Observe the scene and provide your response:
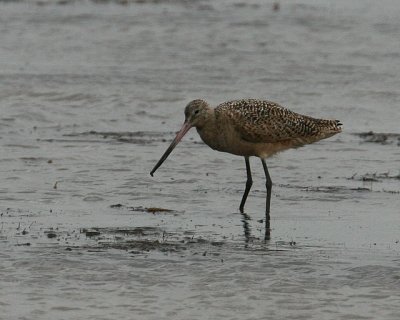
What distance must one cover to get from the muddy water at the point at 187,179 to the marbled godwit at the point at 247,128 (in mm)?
482

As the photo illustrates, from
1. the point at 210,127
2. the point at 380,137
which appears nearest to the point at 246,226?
the point at 210,127

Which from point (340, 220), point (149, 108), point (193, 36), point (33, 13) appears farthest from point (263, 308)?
point (33, 13)

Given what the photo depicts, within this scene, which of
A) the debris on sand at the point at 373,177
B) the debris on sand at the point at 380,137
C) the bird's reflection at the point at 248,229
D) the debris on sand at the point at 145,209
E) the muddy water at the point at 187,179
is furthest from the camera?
the debris on sand at the point at 380,137

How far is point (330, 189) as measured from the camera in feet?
37.8

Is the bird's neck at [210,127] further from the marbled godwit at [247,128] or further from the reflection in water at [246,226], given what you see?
the reflection in water at [246,226]

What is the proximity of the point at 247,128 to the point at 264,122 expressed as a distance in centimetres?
24

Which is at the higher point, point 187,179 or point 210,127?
point 210,127

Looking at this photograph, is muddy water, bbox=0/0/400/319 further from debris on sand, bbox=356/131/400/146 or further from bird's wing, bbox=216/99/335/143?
bird's wing, bbox=216/99/335/143

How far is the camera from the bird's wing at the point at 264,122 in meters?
10.8

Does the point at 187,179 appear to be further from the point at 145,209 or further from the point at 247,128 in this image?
the point at 145,209

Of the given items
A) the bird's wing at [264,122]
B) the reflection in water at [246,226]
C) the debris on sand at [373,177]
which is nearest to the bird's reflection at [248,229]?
the reflection in water at [246,226]

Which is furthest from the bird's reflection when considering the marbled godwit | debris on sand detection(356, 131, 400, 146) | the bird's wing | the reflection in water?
debris on sand detection(356, 131, 400, 146)

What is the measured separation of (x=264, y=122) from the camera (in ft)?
36.0

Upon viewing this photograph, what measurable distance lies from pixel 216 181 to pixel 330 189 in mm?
1178
